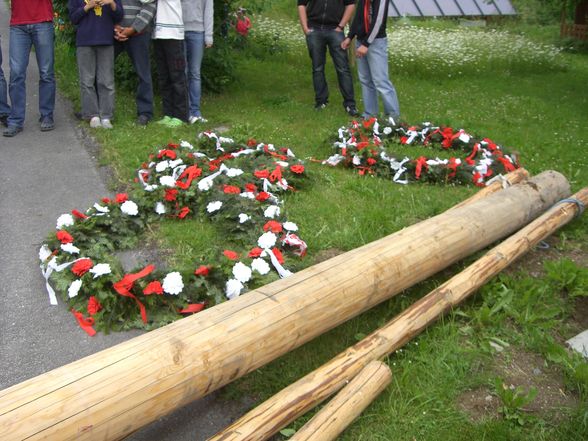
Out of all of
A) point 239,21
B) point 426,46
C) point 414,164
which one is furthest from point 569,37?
point 414,164

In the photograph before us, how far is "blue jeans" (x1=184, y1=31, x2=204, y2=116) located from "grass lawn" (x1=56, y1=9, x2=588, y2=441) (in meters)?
0.37

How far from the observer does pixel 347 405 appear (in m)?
2.90

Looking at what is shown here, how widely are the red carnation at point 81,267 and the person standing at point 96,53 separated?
13.8ft

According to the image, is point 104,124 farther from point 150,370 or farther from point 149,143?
point 150,370

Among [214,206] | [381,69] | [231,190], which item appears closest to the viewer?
[214,206]

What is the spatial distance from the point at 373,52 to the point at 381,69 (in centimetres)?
25

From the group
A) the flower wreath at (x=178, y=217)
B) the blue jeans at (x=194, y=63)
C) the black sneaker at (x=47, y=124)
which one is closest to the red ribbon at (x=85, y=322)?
the flower wreath at (x=178, y=217)

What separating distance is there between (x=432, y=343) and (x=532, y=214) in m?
2.06

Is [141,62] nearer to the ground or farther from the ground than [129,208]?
farther from the ground

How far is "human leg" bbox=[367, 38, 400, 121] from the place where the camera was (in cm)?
827

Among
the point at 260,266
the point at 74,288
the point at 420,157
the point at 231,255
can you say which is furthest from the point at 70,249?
the point at 420,157

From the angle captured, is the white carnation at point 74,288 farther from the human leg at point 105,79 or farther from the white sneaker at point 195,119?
the white sneaker at point 195,119

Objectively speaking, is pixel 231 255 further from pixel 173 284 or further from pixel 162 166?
pixel 162 166

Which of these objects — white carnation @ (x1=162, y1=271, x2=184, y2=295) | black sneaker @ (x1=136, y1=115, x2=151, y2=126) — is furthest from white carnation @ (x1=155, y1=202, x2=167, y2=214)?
black sneaker @ (x1=136, y1=115, x2=151, y2=126)
